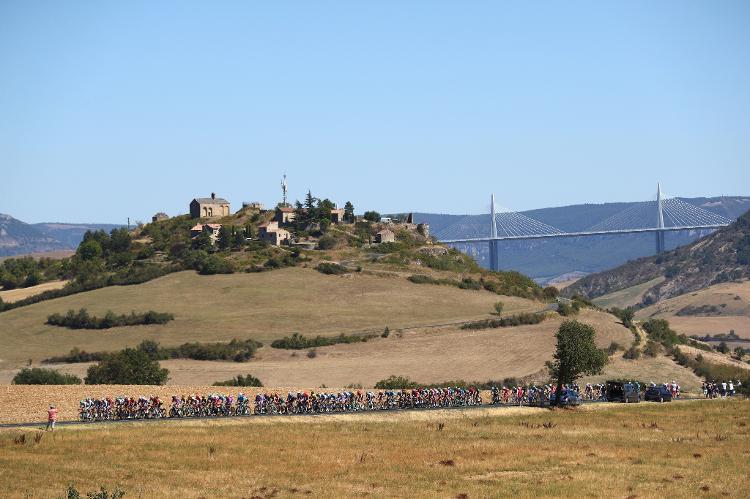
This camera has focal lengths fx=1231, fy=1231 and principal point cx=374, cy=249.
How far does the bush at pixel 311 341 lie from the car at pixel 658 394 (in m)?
54.7

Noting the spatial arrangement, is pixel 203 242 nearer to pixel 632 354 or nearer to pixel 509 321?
pixel 509 321

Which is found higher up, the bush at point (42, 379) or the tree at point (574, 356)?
the tree at point (574, 356)

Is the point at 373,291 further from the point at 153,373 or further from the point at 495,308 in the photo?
the point at 153,373

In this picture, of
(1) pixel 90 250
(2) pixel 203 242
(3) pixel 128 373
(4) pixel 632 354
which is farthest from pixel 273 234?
(3) pixel 128 373

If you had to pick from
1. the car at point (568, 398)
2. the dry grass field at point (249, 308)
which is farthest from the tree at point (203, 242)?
the car at point (568, 398)

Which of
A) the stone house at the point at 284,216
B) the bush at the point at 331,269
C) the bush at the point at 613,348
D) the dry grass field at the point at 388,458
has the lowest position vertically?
the dry grass field at the point at 388,458

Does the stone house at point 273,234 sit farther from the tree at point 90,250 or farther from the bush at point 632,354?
the bush at point 632,354

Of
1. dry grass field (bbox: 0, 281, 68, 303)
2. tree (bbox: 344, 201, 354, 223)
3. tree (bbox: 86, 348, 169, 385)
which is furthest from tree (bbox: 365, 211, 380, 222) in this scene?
tree (bbox: 86, 348, 169, 385)

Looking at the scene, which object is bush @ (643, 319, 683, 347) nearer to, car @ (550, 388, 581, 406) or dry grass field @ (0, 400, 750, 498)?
car @ (550, 388, 581, 406)

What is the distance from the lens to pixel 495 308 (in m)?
148

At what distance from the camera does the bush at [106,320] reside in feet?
458

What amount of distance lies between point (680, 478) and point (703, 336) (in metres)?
152

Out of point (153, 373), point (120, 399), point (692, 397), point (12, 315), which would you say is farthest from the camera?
point (12, 315)

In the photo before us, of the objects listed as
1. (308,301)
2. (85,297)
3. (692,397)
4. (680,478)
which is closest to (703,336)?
(308,301)
